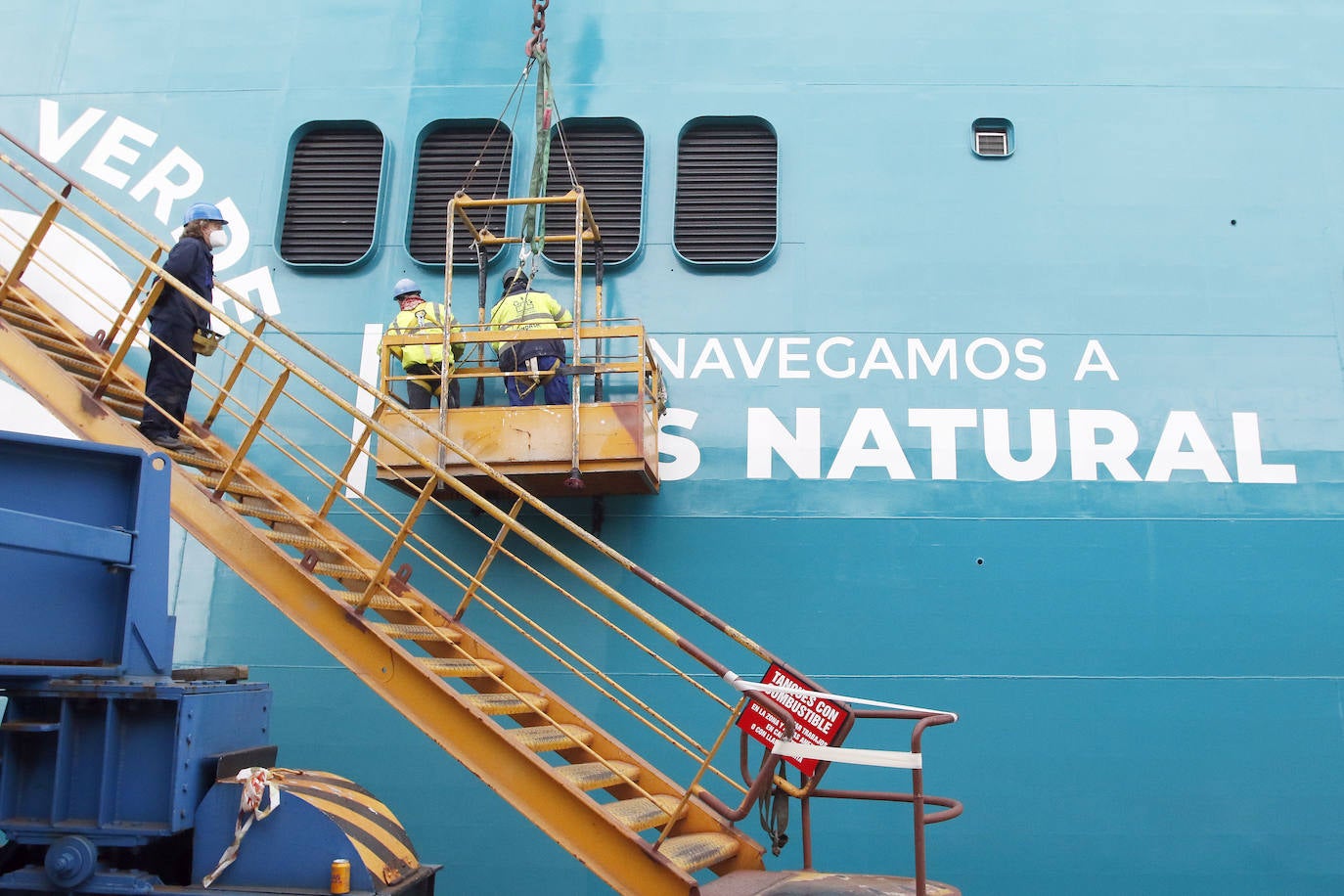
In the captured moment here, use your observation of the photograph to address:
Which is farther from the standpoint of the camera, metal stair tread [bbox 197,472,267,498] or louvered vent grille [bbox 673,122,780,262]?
louvered vent grille [bbox 673,122,780,262]

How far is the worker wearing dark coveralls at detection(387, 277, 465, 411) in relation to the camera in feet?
21.8

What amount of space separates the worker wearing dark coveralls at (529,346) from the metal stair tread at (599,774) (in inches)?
90.1

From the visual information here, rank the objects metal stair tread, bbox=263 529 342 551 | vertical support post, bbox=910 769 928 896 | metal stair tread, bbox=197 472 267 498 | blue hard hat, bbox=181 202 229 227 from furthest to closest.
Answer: blue hard hat, bbox=181 202 229 227, metal stair tread, bbox=197 472 267 498, metal stair tread, bbox=263 529 342 551, vertical support post, bbox=910 769 928 896

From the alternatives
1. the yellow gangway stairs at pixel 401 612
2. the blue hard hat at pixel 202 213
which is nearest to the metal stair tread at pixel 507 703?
the yellow gangway stairs at pixel 401 612

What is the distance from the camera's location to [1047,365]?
6777 millimetres

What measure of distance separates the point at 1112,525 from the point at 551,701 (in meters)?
3.53

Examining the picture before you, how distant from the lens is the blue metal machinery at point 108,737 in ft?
12.8

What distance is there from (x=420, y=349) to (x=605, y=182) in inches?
69.1

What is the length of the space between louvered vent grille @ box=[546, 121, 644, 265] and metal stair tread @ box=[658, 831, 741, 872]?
12.5ft

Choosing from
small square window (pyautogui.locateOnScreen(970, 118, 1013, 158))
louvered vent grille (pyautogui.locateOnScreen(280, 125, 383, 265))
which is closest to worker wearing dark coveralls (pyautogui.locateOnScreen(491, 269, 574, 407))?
louvered vent grille (pyautogui.locateOnScreen(280, 125, 383, 265))

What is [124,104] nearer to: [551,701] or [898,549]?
[551,701]

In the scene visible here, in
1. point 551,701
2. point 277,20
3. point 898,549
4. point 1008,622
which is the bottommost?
point 551,701

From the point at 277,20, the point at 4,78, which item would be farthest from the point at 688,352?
the point at 4,78

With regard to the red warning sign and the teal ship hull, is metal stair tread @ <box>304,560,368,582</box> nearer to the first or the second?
the teal ship hull
